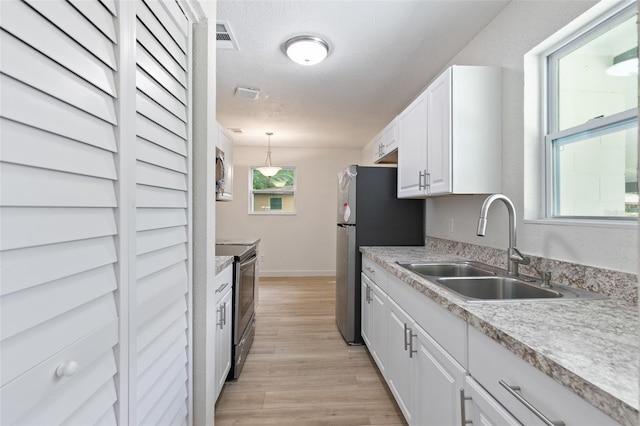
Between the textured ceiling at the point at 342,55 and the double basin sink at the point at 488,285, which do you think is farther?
the textured ceiling at the point at 342,55

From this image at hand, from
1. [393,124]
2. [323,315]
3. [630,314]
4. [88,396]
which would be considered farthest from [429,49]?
[323,315]

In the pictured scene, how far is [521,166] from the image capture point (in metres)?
1.71

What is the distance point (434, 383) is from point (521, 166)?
1254 mm

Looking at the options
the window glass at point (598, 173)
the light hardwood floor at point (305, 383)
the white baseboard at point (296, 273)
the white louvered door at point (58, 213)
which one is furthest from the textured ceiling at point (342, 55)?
the white baseboard at point (296, 273)

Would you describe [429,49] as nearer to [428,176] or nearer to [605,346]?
[428,176]

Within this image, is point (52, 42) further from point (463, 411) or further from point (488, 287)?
point (488, 287)

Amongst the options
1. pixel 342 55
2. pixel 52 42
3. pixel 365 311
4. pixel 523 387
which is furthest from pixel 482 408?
pixel 342 55

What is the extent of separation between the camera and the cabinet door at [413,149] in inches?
87.9

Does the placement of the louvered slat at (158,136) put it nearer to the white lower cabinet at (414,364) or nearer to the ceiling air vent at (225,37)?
the white lower cabinet at (414,364)

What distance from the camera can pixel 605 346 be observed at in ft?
2.48

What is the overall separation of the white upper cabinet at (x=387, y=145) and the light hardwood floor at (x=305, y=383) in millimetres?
1871

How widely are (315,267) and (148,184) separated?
5.10m

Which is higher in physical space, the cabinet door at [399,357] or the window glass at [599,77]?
the window glass at [599,77]

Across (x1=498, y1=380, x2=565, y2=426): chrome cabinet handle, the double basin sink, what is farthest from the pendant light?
→ (x1=498, y1=380, x2=565, y2=426): chrome cabinet handle
